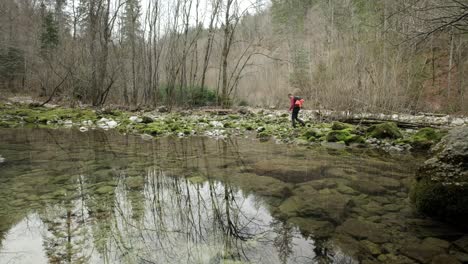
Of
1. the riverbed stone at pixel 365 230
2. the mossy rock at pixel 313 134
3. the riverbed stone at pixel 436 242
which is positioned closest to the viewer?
the riverbed stone at pixel 436 242

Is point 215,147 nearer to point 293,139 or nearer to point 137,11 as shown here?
point 293,139

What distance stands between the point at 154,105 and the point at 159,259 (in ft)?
55.0

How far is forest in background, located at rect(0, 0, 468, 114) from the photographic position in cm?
1069

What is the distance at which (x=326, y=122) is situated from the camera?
11656 mm

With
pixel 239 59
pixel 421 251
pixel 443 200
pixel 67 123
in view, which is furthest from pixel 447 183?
pixel 239 59

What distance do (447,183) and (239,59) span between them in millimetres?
14973

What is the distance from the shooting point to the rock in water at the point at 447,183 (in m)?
2.90

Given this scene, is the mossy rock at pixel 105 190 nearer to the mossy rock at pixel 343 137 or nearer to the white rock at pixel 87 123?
the mossy rock at pixel 343 137

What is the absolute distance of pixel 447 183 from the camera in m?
3.00

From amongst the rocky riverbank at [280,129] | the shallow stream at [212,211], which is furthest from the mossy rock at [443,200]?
the rocky riverbank at [280,129]

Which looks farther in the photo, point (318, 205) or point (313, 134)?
point (313, 134)

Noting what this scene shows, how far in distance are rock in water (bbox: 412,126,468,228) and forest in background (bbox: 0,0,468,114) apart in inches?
141

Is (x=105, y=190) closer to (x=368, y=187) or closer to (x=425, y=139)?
(x=368, y=187)

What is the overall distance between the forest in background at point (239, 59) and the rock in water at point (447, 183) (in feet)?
11.8
